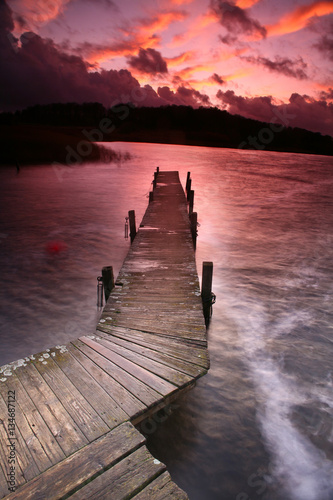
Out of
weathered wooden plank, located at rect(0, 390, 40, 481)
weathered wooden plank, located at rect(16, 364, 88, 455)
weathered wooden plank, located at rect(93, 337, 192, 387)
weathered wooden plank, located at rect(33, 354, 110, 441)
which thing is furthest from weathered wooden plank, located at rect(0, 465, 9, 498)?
weathered wooden plank, located at rect(93, 337, 192, 387)

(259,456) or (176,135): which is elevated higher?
(176,135)

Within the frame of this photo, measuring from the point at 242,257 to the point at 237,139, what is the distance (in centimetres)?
15025

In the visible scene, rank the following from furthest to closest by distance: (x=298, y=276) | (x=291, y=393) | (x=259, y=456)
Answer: (x=298, y=276) → (x=291, y=393) → (x=259, y=456)

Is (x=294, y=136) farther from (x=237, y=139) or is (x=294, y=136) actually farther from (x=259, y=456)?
(x=259, y=456)

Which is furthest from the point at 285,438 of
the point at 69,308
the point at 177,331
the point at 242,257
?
the point at 242,257

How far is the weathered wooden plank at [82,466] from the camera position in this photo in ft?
8.02

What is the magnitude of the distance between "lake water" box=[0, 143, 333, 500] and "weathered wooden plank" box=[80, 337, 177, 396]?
1.38 metres

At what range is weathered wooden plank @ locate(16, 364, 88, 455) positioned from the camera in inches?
113

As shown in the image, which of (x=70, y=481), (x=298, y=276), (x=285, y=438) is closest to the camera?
(x=70, y=481)

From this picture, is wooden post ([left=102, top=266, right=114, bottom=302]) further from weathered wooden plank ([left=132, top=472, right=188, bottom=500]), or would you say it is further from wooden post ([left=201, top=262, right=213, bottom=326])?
weathered wooden plank ([left=132, top=472, right=188, bottom=500])

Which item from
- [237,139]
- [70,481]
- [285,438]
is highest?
[237,139]

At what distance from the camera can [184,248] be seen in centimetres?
863

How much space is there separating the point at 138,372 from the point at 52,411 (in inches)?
44.1

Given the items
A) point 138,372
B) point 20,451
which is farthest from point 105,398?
point 20,451
